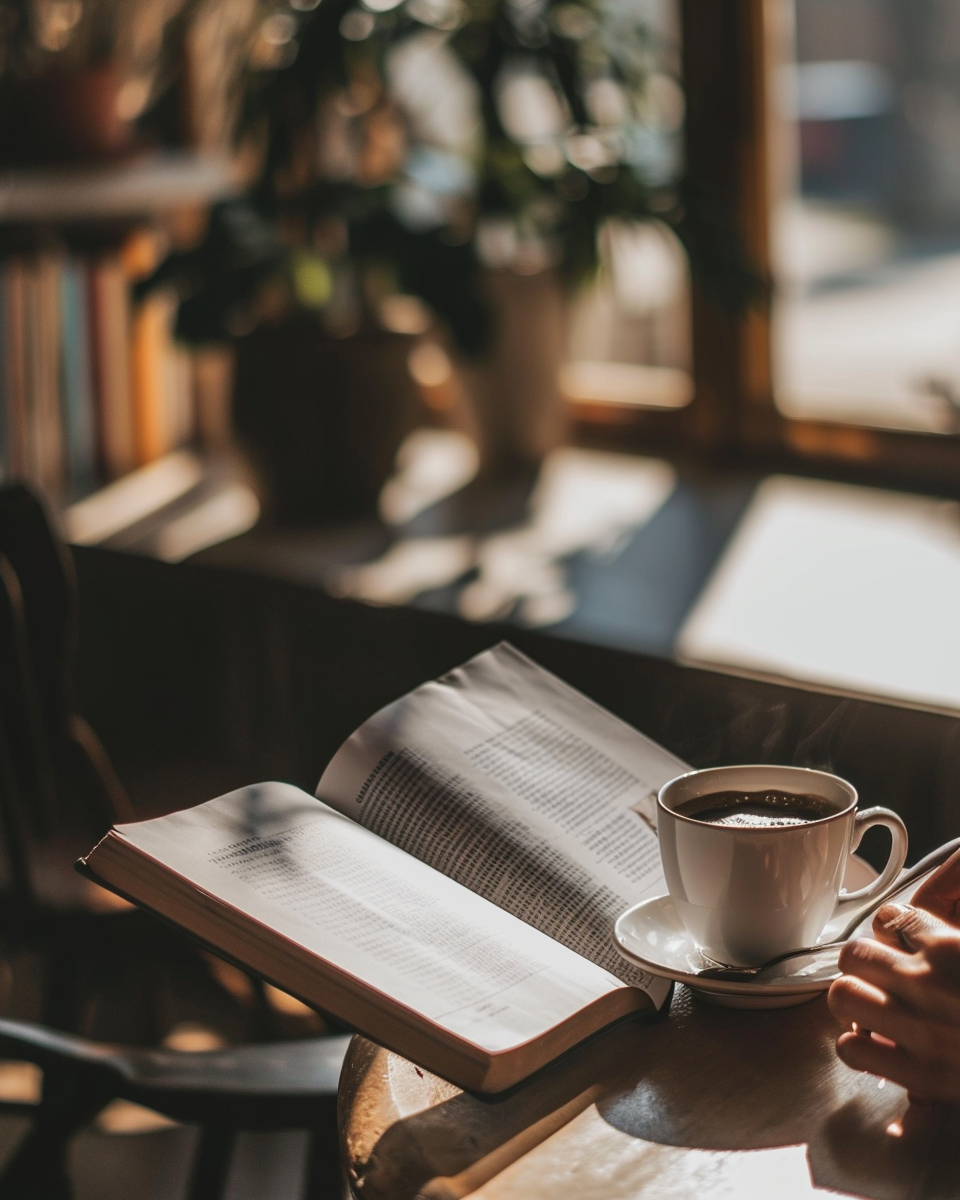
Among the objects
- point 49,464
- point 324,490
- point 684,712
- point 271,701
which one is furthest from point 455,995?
point 49,464

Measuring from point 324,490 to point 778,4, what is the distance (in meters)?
1.38

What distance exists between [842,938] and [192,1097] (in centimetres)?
38

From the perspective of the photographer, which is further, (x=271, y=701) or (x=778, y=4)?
(x=778, y=4)

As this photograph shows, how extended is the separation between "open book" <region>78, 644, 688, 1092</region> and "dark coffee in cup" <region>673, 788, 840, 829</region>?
0.06 meters

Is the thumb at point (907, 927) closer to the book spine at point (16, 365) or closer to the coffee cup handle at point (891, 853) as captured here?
the coffee cup handle at point (891, 853)

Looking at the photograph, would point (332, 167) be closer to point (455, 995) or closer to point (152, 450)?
point (152, 450)

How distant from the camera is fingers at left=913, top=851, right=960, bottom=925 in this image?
52 centimetres

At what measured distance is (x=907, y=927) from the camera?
1.60 ft

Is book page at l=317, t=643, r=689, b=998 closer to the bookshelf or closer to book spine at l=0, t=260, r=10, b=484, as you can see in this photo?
the bookshelf

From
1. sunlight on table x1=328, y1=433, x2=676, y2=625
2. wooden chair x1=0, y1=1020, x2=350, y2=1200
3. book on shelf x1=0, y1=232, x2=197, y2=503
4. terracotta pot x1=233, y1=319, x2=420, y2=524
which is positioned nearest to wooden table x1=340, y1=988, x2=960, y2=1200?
wooden chair x1=0, y1=1020, x2=350, y2=1200

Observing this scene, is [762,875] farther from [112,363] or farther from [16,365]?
[112,363]

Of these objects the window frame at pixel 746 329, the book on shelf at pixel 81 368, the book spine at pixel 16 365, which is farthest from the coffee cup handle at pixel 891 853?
the book spine at pixel 16 365

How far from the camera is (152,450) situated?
3.44m

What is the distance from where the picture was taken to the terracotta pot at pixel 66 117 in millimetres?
2975
